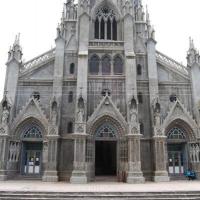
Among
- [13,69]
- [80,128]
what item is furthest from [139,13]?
[80,128]

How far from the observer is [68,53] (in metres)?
34.3

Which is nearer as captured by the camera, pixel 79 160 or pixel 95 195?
pixel 95 195

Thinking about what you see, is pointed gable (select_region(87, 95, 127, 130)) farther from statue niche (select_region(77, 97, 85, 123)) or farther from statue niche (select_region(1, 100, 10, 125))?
statue niche (select_region(1, 100, 10, 125))

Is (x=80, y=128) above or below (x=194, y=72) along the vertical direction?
below

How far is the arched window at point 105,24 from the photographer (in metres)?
36.5

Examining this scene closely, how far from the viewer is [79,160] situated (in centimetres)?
2828

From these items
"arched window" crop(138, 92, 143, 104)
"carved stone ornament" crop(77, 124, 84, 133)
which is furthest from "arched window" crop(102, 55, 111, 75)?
"carved stone ornament" crop(77, 124, 84, 133)

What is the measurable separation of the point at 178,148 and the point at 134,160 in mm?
7120

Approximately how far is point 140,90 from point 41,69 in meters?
12.9

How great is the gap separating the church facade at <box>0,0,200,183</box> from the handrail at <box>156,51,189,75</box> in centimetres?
13

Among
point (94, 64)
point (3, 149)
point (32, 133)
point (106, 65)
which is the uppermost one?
point (94, 64)

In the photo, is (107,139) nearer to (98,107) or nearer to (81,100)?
(98,107)

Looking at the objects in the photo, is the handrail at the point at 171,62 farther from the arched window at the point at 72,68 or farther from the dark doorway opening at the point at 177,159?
the arched window at the point at 72,68

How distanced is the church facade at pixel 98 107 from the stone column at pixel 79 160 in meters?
0.10
